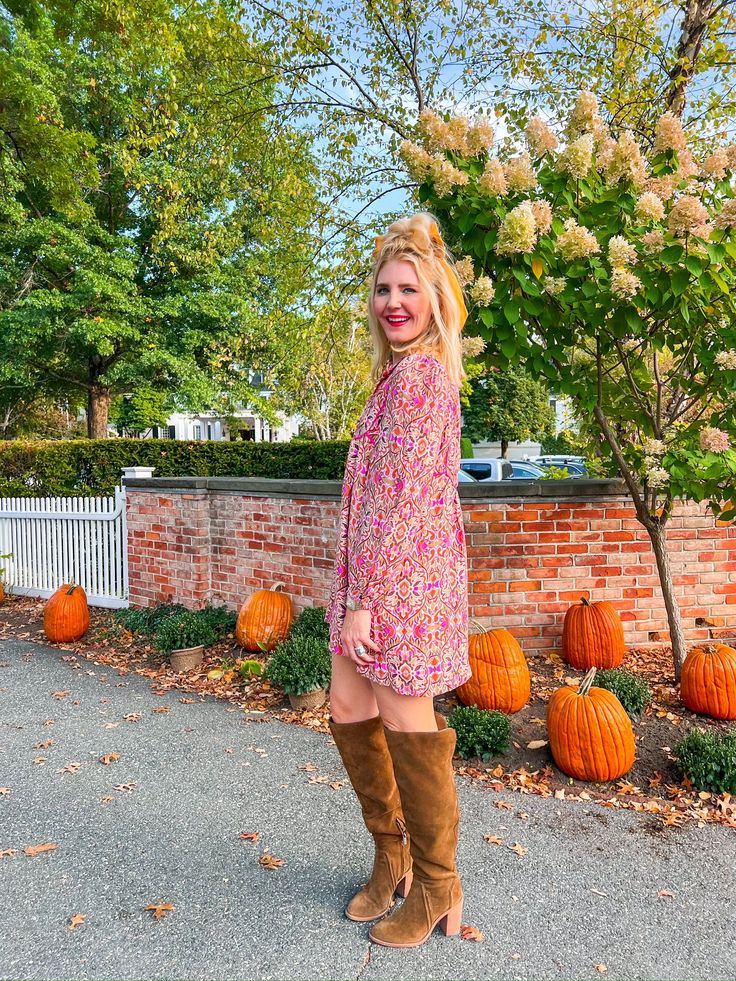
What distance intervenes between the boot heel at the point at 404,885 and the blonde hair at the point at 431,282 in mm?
1601

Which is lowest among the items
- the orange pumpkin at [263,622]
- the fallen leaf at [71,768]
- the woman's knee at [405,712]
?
the fallen leaf at [71,768]

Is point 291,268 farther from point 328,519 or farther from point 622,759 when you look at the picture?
point 622,759

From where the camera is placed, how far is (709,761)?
2920 mm

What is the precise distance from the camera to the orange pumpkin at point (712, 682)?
3498 millimetres

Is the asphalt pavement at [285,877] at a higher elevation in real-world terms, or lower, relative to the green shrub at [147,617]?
lower

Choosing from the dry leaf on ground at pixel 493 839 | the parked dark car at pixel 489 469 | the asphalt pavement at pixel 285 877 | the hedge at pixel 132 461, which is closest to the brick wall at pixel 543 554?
the asphalt pavement at pixel 285 877

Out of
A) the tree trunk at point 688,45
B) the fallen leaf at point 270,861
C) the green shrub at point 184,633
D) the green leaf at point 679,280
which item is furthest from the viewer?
the tree trunk at point 688,45

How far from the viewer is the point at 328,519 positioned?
4781 millimetres

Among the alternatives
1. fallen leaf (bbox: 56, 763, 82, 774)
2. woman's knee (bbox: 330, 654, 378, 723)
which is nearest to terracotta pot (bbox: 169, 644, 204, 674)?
fallen leaf (bbox: 56, 763, 82, 774)

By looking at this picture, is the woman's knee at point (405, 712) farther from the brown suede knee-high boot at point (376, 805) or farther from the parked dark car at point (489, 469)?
the parked dark car at point (489, 469)

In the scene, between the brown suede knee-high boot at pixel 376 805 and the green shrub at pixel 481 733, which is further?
the green shrub at pixel 481 733

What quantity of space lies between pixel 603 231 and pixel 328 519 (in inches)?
102

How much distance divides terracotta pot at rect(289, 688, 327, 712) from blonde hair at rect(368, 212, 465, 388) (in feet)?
8.29

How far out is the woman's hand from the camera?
1.76 meters
